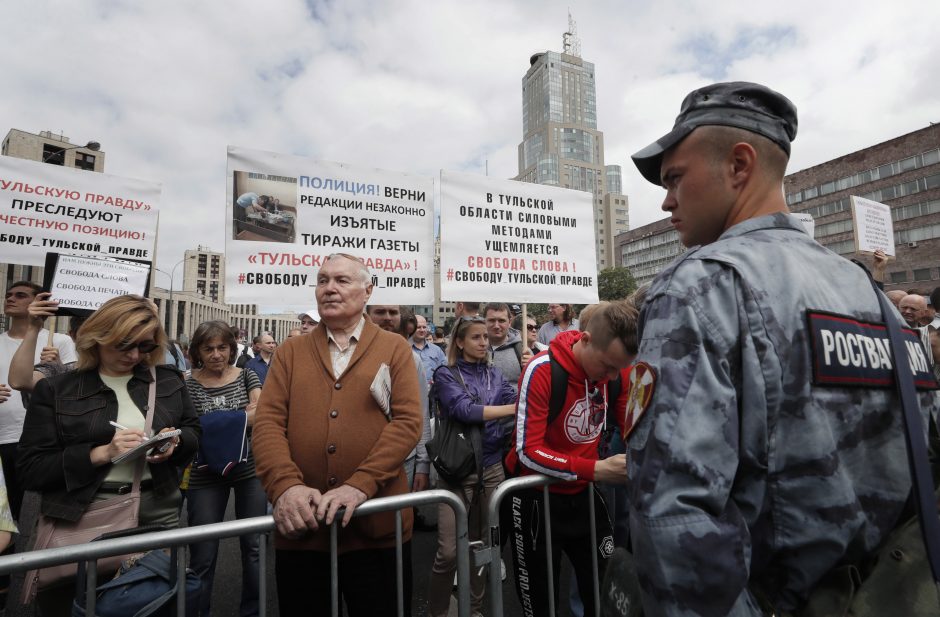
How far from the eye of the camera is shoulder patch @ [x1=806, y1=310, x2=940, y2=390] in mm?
895

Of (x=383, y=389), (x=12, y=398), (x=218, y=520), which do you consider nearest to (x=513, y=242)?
(x=383, y=389)

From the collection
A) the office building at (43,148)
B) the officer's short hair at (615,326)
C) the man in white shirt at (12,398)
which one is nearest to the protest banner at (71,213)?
the man in white shirt at (12,398)

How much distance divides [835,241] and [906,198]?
261 inches

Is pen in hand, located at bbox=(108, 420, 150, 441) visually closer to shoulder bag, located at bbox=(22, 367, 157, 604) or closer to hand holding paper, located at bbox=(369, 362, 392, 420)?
shoulder bag, located at bbox=(22, 367, 157, 604)

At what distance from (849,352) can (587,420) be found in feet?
4.92

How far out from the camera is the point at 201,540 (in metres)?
1.58

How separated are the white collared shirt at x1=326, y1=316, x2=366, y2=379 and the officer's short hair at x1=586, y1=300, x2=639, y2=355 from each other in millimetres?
1064

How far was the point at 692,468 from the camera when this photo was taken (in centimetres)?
83

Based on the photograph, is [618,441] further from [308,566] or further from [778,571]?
[778,571]

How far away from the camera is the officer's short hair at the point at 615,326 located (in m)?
2.11

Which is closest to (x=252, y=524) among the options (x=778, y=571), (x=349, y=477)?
(x=349, y=477)

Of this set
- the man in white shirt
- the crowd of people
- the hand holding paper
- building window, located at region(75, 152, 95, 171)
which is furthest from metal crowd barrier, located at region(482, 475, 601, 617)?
building window, located at region(75, 152, 95, 171)

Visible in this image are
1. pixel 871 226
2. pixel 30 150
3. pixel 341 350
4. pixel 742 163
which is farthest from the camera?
pixel 30 150

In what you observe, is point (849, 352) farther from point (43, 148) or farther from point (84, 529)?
point (43, 148)
